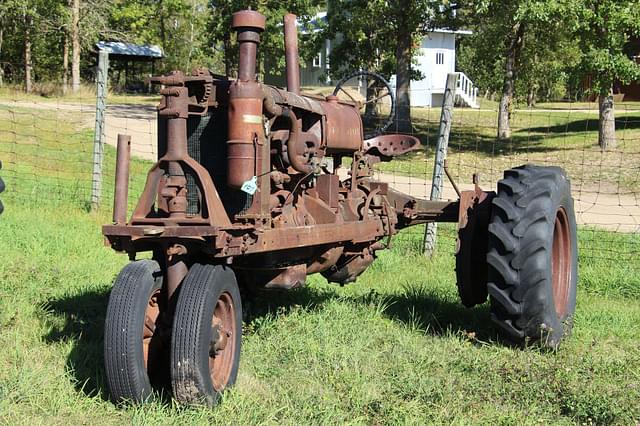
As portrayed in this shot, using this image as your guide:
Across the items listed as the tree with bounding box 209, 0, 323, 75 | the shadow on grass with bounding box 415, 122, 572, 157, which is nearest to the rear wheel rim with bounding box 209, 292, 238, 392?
the shadow on grass with bounding box 415, 122, 572, 157

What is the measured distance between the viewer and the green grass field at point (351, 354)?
13.6 feet

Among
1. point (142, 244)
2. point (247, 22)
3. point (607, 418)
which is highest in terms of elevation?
point (247, 22)

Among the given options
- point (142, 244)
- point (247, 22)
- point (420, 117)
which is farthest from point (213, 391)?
point (420, 117)

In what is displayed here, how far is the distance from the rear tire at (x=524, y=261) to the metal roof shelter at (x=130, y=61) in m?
39.9

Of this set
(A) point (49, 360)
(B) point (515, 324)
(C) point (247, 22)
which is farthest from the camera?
(B) point (515, 324)

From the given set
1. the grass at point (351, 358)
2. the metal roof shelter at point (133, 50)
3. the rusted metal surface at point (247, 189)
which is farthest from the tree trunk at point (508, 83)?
the metal roof shelter at point (133, 50)

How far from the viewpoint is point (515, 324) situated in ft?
17.1

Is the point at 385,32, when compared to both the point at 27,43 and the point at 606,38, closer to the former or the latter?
the point at 606,38

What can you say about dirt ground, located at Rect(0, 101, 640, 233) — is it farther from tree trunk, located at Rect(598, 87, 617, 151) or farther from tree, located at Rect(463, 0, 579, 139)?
tree, located at Rect(463, 0, 579, 139)

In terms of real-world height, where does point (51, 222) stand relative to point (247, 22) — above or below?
below

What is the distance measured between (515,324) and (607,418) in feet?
3.93

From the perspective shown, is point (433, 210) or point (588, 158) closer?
point (433, 210)

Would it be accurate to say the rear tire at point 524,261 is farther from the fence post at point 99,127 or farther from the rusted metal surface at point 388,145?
the fence post at point 99,127

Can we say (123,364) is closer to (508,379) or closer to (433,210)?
(508,379)
